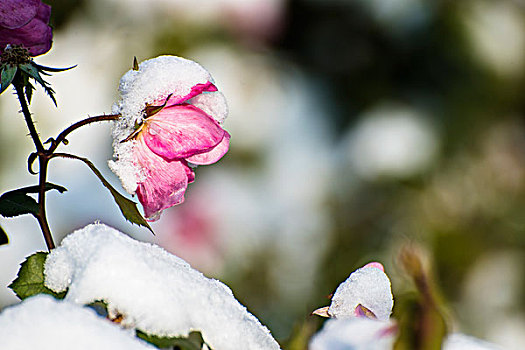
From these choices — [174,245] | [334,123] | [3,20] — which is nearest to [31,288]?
[3,20]

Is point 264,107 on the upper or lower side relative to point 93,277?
lower

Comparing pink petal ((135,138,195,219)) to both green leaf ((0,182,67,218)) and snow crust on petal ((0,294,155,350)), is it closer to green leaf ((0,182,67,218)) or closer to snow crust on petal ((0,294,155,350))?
green leaf ((0,182,67,218))

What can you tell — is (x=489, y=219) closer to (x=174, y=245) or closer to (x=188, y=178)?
(x=174, y=245)

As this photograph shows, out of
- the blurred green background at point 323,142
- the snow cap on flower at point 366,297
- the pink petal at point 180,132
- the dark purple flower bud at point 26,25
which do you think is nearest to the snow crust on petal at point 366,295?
the snow cap on flower at point 366,297

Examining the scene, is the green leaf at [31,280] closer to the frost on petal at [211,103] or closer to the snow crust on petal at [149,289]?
the snow crust on petal at [149,289]

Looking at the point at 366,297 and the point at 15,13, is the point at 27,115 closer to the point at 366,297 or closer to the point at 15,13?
the point at 15,13
